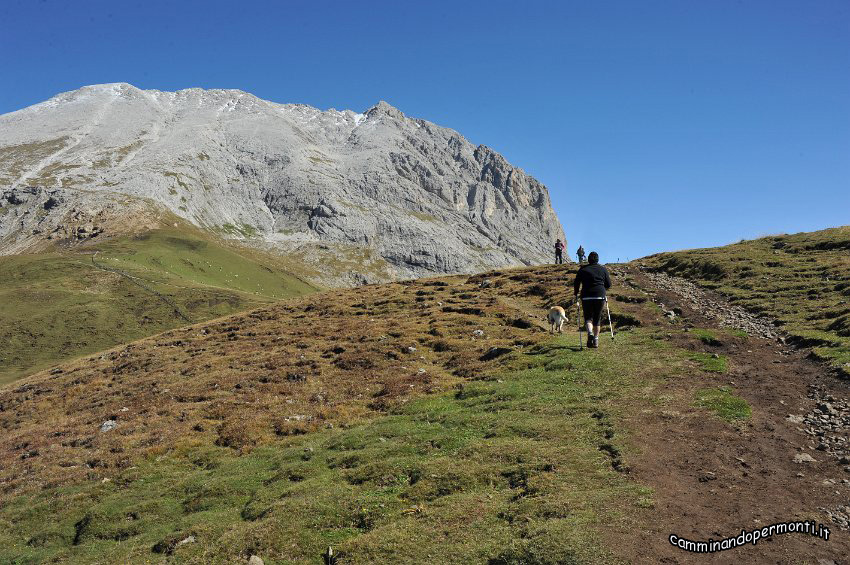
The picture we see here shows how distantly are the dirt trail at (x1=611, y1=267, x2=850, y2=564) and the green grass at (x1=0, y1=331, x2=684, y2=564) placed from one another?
0.80 m

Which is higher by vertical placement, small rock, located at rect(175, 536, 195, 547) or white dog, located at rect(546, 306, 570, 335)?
white dog, located at rect(546, 306, 570, 335)

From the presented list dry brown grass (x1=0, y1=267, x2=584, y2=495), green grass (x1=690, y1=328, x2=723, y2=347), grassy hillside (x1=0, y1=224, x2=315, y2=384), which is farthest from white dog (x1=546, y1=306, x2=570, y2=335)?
grassy hillside (x1=0, y1=224, x2=315, y2=384)

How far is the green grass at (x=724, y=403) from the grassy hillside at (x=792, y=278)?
469cm

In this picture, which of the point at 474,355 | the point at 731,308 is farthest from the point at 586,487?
the point at 731,308

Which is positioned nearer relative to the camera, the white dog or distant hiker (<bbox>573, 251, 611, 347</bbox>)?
distant hiker (<bbox>573, 251, 611, 347</bbox>)

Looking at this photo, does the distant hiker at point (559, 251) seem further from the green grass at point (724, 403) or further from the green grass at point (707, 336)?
the green grass at point (724, 403)

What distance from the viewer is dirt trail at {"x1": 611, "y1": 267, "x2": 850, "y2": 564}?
998cm

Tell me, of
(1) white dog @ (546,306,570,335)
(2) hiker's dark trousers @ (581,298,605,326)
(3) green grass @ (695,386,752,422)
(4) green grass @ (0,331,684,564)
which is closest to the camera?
(4) green grass @ (0,331,684,564)

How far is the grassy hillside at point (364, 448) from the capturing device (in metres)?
12.7

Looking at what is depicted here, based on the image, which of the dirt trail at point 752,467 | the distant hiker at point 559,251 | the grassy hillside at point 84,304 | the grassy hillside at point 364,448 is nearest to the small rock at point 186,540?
the grassy hillside at point 364,448

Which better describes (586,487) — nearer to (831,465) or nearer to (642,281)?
(831,465)

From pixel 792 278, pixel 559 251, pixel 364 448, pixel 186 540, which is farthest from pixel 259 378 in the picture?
pixel 559 251

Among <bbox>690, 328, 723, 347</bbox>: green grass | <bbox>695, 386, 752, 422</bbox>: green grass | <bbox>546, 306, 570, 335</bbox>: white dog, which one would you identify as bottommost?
<bbox>695, 386, 752, 422</bbox>: green grass

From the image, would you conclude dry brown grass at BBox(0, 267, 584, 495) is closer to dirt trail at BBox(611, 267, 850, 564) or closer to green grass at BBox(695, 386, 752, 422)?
green grass at BBox(695, 386, 752, 422)
